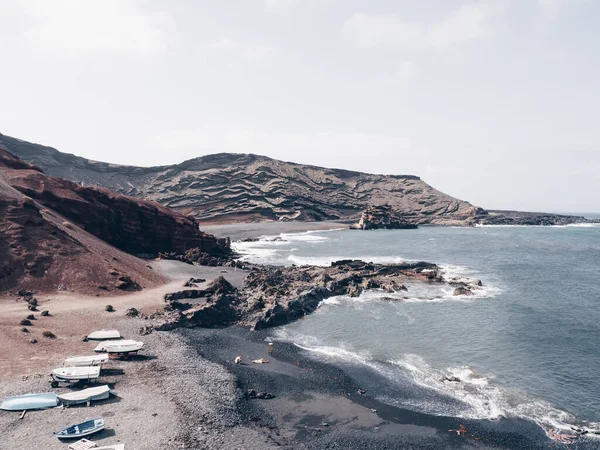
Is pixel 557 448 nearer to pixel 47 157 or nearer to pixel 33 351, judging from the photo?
pixel 33 351

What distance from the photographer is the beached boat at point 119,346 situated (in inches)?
→ 1300

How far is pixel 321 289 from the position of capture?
5472 centimetres

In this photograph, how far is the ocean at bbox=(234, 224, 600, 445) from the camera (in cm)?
2880

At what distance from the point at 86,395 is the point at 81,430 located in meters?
4.00

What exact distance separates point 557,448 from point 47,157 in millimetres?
182439

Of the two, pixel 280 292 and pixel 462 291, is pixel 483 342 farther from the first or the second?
pixel 280 292

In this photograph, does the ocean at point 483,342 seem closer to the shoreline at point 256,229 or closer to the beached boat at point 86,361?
the beached boat at point 86,361

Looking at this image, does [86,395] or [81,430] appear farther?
[86,395]

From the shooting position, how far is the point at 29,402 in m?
24.7

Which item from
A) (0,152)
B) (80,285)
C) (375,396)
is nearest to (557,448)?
(375,396)

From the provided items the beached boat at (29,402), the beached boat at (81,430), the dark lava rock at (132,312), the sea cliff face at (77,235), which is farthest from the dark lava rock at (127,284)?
the beached boat at (81,430)

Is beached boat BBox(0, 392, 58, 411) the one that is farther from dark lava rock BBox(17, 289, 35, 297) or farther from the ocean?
dark lava rock BBox(17, 289, 35, 297)

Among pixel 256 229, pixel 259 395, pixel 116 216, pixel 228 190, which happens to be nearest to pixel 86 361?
pixel 259 395

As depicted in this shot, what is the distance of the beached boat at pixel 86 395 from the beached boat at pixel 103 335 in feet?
30.5
